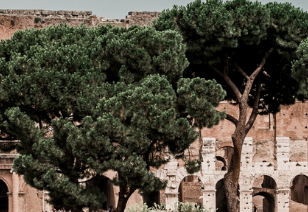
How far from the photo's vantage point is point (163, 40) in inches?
652

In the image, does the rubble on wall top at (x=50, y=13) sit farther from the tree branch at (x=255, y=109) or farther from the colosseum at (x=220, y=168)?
the tree branch at (x=255, y=109)

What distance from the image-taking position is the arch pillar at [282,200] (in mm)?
24594

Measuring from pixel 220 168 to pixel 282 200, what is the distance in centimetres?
975

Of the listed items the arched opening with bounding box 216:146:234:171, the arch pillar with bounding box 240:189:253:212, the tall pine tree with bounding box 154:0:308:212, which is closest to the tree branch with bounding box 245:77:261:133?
the tall pine tree with bounding box 154:0:308:212

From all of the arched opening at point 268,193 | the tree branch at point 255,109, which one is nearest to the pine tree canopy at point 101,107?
the tree branch at point 255,109

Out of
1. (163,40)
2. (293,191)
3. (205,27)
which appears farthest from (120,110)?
(293,191)

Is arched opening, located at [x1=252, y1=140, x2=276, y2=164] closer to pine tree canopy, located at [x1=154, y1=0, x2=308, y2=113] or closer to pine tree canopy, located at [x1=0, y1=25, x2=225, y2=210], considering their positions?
pine tree canopy, located at [x1=154, y1=0, x2=308, y2=113]

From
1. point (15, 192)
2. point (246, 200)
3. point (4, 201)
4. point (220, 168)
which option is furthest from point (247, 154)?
point (220, 168)

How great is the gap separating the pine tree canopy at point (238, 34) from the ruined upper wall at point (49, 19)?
619 inches

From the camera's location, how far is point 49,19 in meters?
34.5

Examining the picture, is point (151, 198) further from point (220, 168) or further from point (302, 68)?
point (302, 68)

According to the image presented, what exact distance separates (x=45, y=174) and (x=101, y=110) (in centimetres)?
196

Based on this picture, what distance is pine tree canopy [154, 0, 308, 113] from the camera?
18078 millimetres

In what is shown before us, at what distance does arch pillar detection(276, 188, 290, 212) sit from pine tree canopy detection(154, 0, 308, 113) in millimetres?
5971
